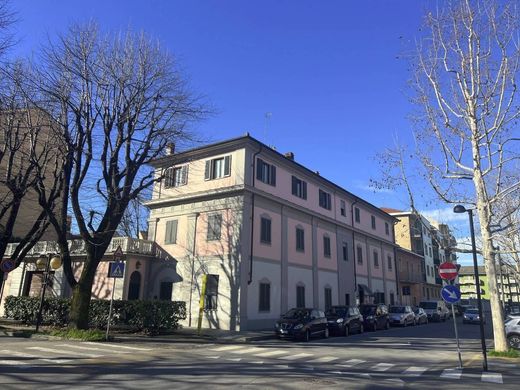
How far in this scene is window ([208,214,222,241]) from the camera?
25.8 metres

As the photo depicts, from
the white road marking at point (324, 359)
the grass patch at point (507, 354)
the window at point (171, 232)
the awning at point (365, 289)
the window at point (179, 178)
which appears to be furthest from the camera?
the awning at point (365, 289)

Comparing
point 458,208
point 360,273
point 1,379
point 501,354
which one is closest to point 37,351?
point 1,379

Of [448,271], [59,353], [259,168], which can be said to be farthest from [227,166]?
[448,271]

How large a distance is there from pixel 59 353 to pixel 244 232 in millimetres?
13013

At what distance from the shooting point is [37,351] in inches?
521

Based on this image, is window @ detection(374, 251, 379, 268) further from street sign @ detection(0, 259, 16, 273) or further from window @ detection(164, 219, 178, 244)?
A: street sign @ detection(0, 259, 16, 273)

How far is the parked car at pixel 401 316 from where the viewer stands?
33.1 m

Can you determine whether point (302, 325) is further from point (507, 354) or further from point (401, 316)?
point (401, 316)

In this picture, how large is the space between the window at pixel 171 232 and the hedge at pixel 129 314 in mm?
7034

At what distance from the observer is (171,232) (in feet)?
92.1

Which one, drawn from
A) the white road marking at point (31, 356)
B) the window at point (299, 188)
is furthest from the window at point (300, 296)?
the white road marking at point (31, 356)

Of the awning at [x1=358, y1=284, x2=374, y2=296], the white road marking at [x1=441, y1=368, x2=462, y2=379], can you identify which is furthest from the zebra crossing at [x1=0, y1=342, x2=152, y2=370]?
the awning at [x1=358, y1=284, x2=374, y2=296]

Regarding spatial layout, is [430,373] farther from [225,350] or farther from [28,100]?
[28,100]

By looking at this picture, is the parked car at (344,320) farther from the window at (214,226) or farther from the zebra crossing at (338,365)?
the zebra crossing at (338,365)
